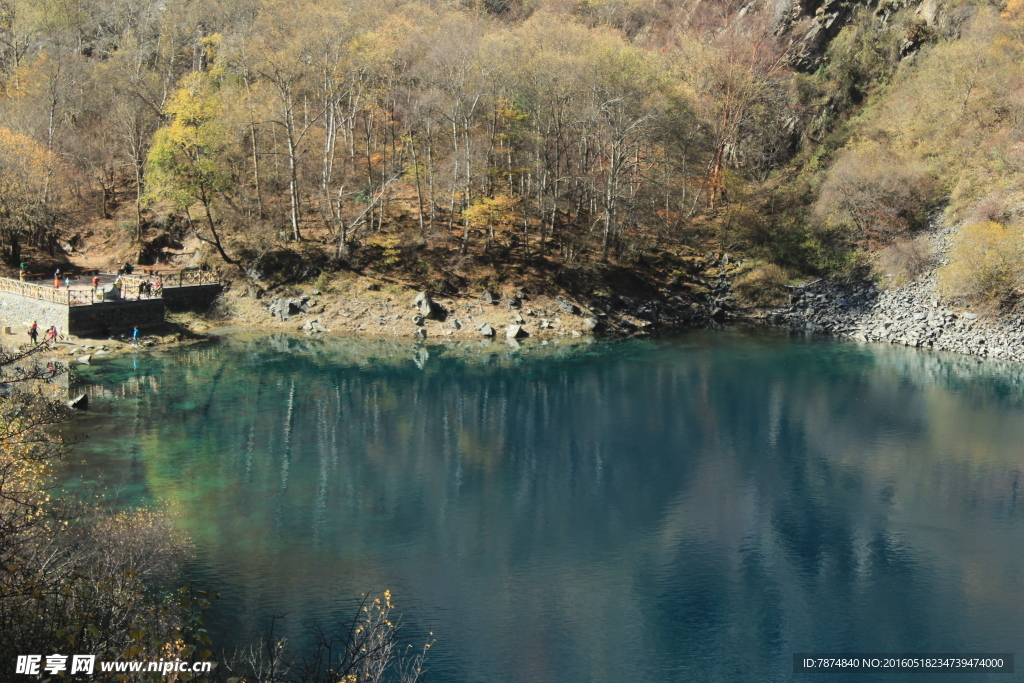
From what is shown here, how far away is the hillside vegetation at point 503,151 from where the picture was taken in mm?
61094

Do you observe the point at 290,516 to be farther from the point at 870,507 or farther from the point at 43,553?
the point at 870,507

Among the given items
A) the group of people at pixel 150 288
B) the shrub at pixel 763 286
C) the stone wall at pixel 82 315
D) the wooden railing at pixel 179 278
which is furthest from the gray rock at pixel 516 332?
the group of people at pixel 150 288

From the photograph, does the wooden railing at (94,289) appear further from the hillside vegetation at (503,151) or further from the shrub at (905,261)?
the shrub at (905,261)

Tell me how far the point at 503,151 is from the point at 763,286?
23475 millimetres

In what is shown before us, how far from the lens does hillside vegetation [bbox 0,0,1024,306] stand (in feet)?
200

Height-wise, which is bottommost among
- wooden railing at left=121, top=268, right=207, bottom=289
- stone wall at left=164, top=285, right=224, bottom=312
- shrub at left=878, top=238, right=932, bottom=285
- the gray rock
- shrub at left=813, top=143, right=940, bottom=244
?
the gray rock

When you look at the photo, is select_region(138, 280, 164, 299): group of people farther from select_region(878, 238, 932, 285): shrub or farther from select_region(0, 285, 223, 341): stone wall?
select_region(878, 238, 932, 285): shrub

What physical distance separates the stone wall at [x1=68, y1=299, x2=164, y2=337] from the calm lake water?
12.7ft

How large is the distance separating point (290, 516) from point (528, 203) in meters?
41.7

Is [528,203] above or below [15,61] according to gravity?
below

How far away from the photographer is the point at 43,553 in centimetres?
1741

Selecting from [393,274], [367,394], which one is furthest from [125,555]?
[393,274]

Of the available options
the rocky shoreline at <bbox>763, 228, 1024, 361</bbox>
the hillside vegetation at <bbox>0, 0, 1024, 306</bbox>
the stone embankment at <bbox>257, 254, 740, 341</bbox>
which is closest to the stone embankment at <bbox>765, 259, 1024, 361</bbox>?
the rocky shoreline at <bbox>763, 228, 1024, 361</bbox>

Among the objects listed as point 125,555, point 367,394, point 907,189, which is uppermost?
point 907,189
